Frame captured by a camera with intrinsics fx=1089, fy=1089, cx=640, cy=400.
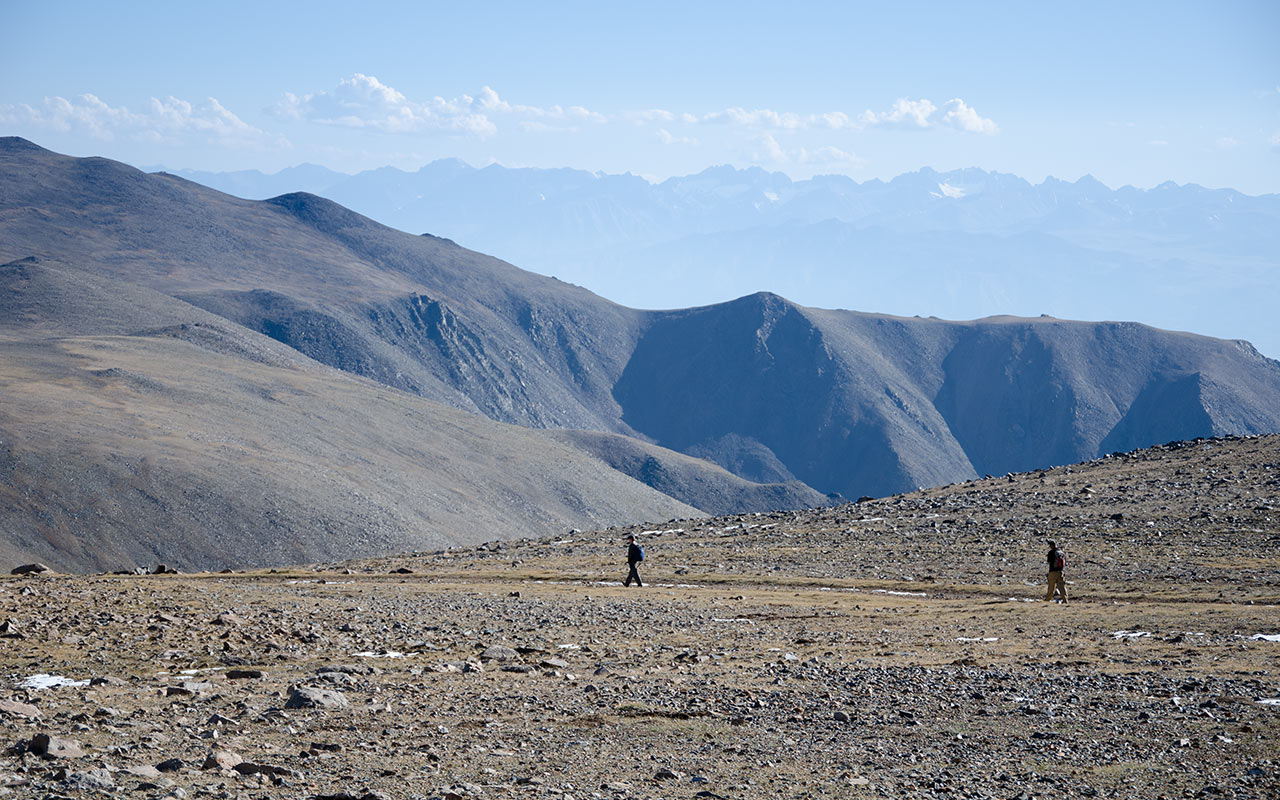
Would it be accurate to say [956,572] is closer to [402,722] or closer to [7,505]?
[402,722]

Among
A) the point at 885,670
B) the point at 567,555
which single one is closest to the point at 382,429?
the point at 567,555

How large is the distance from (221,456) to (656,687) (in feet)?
265

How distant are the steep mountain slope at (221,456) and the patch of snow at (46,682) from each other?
59929mm

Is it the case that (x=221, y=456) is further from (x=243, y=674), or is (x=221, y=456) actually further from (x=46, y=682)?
(x=46, y=682)

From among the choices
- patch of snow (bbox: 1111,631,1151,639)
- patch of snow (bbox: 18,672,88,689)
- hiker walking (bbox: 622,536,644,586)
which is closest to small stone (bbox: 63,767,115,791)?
patch of snow (bbox: 18,672,88,689)

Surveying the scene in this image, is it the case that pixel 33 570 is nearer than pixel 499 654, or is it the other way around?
pixel 499 654

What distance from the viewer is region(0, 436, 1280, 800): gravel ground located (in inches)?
506

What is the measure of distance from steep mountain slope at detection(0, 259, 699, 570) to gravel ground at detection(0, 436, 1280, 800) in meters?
45.0

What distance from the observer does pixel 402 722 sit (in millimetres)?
15211

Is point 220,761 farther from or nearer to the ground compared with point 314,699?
farther from the ground

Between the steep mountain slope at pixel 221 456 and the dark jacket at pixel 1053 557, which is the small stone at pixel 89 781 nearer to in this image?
the dark jacket at pixel 1053 557

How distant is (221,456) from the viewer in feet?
297

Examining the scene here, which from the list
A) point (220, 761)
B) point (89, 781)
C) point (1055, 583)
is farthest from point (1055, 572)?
point (89, 781)

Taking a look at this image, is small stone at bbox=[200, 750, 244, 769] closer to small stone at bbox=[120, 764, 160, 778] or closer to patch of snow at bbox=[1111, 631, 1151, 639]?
small stone at bbox=[120, 764, 160, 778]
